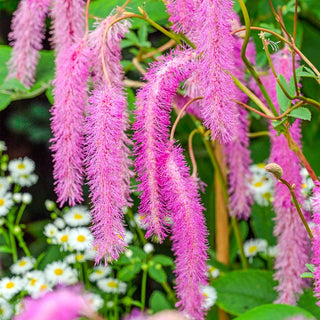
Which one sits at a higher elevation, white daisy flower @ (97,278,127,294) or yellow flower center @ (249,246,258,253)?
yellow flower center @ (249,246,258,253)

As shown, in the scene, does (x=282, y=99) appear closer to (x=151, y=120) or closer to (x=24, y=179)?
(x=151, y=120)

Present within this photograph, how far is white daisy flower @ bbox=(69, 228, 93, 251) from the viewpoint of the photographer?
86 cm

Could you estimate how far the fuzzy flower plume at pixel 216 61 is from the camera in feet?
1.39

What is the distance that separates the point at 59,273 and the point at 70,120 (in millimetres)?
441

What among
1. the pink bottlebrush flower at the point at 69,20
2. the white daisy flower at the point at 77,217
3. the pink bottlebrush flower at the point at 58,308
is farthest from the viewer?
the white daisy flower at the point at 77,217

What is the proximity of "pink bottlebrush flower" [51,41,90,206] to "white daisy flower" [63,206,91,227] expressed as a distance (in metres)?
0.42

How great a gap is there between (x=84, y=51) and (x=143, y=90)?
0.06m

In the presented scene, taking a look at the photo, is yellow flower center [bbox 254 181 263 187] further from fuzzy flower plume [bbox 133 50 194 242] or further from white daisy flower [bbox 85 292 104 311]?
fuzzy flower plume [bbox 133 50 194 242]

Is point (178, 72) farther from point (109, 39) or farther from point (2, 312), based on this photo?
point (2, 312)

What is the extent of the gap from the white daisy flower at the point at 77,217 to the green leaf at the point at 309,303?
36 centimetres

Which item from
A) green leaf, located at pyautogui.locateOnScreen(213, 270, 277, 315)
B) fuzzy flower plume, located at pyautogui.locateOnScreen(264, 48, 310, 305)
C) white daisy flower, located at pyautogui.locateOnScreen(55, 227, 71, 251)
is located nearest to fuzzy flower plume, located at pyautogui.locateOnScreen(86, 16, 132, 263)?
fuzzy flower plume, located at pyautogui.locateOnScreen(264, 48, 310, 305)

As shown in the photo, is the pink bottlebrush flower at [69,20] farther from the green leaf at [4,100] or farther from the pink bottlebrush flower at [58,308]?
the pink bottlebrush flower at [58,308]

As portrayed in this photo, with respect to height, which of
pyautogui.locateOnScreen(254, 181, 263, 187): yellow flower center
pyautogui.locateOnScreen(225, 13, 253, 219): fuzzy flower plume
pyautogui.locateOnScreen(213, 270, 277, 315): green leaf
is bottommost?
pyautogui.locateOnScreen(213, 270, 277, 315): green leaf

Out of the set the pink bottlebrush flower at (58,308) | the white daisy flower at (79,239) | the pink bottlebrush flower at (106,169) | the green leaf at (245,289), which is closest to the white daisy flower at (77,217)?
the white daisy flower at (79,239)
